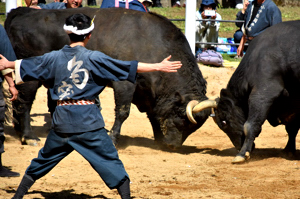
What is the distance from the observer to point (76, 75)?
4.25 meters

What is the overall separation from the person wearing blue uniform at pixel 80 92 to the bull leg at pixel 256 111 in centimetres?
251

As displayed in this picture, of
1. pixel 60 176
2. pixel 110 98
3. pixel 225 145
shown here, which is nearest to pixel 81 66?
pixel 60 176

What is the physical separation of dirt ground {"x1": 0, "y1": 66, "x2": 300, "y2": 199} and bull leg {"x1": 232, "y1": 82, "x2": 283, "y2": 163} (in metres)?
0.19

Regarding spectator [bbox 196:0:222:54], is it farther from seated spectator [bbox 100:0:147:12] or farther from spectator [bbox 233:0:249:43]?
seated spectator [bbox 100:0:147:12]

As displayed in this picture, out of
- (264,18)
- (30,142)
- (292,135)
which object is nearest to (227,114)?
(292,135)

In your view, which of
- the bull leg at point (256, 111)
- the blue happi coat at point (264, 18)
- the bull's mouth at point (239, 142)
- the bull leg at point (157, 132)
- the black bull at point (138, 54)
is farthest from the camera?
the blue happi coat at point (264, 18)

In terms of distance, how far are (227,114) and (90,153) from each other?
3311 millimetres

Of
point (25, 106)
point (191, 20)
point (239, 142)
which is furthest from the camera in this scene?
point (191, 20)

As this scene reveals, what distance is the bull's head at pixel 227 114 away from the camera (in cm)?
705

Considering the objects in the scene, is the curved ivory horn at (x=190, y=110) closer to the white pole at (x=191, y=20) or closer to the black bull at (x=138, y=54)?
the black bull at (x=138, y=54)

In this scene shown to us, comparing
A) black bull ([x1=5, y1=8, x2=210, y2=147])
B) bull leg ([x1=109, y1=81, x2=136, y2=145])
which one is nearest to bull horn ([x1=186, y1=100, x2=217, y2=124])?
black bull ([x1=5, y1=8, x2=210, y2=147])

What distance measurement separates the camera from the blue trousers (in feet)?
14.0

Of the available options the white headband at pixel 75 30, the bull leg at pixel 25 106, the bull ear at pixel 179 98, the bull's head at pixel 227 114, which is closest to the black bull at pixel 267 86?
the bull's head at pixel 227 114

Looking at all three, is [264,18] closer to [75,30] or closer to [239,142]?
[239,142]
